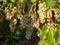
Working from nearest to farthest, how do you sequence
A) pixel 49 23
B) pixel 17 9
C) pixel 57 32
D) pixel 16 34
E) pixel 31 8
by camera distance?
pixel 57 32 → pixel 49 23 → pixel 31 8 → pixel 17 9 → pixel 16 34

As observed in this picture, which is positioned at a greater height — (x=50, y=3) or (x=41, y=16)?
(x=50, y=3)

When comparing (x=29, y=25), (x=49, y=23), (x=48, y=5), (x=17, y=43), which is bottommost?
(x=17, y=43)

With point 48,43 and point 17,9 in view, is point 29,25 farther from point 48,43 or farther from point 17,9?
point 48,43

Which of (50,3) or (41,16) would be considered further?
(41,16)

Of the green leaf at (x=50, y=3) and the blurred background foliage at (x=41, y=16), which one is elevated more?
the green leaf at (x=50, y=3)

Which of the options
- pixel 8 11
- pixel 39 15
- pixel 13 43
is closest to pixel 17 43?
pixel 13 43

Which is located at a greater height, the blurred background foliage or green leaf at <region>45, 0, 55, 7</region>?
green leaf at <region>45, 0, 55, 7</region>

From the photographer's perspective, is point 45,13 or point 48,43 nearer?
point 48,43

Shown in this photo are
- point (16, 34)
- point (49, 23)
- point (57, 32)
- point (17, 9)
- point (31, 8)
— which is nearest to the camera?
point (57, 32)

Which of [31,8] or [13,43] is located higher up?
[31,8]
